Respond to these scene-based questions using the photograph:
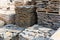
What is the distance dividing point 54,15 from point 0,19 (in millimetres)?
1245

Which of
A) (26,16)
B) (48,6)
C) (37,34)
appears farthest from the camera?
(26,16)

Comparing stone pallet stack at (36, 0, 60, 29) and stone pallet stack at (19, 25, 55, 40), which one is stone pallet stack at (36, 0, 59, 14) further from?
stone pallet stack at (19, 25, 55, 40)

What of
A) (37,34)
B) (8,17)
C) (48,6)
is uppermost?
(48,6)

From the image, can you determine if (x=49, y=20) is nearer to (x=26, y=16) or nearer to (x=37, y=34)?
(x=37, y=34)

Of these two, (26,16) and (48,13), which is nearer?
(48,13)

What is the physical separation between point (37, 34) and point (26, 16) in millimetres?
513

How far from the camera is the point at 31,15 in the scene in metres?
2.32

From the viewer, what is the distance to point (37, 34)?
1.94 m

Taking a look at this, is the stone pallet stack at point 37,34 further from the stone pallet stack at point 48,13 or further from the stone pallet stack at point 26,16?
the stone pallet stack at point 26,16

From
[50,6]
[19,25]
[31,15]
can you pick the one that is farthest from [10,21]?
[50,6]

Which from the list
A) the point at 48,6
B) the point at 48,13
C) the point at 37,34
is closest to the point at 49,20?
the point at 48,13

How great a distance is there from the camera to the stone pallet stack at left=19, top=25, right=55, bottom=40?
6.02 ft

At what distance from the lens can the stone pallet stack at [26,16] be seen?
2.32 metres

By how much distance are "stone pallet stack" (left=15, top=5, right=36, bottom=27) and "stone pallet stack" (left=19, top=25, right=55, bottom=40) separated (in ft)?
0.81
